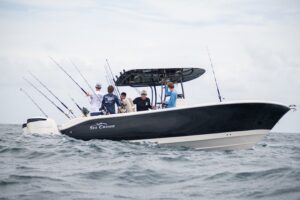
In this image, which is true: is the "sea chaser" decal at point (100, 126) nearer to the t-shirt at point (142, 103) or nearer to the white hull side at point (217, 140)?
the t-shirt at point (142, 103)

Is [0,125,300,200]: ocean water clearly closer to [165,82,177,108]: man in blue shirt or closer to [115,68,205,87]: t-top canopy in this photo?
[165,82,177,108]: man in blue shirt

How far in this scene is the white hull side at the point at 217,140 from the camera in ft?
35.7

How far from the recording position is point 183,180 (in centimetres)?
643

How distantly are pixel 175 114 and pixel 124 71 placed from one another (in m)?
2.63

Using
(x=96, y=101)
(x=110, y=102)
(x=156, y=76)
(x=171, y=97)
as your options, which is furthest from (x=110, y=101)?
(x=171, y=97)

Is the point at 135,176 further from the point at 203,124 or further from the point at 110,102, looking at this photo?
the point at 110,102

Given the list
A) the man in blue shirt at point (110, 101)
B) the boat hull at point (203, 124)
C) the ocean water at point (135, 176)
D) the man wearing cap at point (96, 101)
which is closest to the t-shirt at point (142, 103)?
the man in blue shirt at point (110, 101)

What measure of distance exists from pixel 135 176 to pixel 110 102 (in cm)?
564

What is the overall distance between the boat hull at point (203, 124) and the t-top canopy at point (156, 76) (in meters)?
1.94

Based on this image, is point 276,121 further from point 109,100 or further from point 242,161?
point 109,100

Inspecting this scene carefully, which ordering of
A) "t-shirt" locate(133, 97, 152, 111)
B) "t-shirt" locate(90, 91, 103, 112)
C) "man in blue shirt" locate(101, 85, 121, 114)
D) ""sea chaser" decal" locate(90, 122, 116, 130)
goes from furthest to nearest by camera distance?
1. "t-shirt" locate(90, 91, 103, 112)
2. "man in blue shirt" locate(101, 85, 121, 114)
3. "t-shirt" locate(133, 97, 152, 111)
4. ""sea chaser" decal" locate(90, 122, 116, 130)

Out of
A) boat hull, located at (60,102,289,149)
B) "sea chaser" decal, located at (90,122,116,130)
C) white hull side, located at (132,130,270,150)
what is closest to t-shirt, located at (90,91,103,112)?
"sea chaser" decal, located at (90,122,116,130)

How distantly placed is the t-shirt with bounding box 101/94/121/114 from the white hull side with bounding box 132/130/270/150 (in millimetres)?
1703

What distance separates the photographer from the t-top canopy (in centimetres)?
1252
